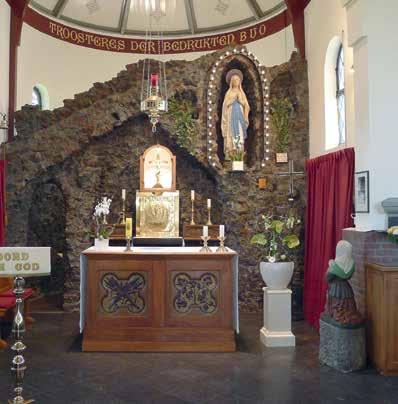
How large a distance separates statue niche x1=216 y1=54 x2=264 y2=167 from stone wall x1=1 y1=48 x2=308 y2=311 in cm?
28

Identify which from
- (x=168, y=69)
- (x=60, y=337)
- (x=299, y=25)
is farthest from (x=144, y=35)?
(x=60, y=337)

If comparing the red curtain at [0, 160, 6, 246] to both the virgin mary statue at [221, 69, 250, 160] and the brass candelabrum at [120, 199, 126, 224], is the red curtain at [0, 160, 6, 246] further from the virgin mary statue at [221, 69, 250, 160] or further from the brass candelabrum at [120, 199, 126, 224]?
the virgin mary statue at [221, 69, 250, 160]

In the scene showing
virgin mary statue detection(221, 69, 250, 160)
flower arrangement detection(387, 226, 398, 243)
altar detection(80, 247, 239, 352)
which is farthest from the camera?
virgin mary statue detection(221, 69, 250, 160)

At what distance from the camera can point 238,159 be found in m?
8.99

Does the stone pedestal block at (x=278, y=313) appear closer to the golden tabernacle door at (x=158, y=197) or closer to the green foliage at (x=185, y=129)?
the golden tabernacle door at (x=158, y=197)

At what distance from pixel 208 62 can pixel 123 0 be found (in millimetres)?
4157

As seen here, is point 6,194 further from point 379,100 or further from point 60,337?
point 379,100

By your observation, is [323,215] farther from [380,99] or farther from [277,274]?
[380,99]

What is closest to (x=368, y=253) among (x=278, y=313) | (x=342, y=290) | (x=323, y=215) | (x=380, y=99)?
(x=342, y=290)

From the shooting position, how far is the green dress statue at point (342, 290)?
5375 mm

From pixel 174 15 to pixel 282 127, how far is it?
517 cm

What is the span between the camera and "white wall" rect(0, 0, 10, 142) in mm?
9094

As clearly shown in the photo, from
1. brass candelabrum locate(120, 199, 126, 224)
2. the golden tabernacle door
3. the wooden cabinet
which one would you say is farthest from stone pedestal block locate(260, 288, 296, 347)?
brass candelabrum locate(120, 199, 126, 224)

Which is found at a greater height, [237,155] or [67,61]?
[67,61]
